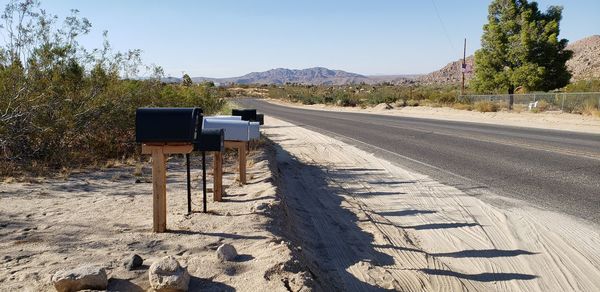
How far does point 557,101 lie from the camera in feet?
110

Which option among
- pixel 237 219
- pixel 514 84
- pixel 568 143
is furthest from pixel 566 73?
pixel 237 219

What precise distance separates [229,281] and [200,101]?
15875 millimetres

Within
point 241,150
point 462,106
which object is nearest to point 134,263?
point 241,150

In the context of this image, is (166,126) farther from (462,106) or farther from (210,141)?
(462,106)

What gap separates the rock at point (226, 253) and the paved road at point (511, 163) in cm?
512

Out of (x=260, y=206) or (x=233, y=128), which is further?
(x=233, y=128)

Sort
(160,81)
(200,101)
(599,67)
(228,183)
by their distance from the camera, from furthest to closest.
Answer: (599,67) → (200,101) → (160,81) → (228,183)

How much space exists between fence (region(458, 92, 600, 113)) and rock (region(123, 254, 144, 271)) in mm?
30835

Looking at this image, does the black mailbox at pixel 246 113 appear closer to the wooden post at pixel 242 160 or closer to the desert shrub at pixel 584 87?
the wooden post at pixel 242 160

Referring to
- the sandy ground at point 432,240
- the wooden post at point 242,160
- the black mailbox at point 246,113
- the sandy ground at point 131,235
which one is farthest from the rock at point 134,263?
the black mailbox at point 246,113

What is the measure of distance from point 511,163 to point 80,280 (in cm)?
1119

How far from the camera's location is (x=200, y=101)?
779 inches

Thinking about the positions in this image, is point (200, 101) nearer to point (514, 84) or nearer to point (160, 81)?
point (160, 81)

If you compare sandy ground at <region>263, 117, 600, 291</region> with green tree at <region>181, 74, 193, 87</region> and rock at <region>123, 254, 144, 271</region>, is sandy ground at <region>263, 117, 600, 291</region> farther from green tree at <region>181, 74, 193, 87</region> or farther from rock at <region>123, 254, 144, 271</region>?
green tree at <region>181, 74, 193, 87</region>
